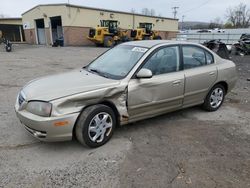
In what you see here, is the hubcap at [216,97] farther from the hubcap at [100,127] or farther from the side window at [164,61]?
the hubcap at [100,127]

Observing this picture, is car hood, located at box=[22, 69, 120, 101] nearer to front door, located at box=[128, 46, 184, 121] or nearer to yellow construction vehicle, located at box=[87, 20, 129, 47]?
front door, located at box=[128, 46, 184, 121]

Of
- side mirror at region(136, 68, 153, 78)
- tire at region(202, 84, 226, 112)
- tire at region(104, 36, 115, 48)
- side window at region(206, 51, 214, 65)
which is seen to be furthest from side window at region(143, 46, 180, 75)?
tire at region(104, 36, 115, 48)

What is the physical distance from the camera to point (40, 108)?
3.00 metres

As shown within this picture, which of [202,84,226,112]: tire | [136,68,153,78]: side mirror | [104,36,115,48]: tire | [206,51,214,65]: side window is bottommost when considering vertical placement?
[202,84,226,112]: tire

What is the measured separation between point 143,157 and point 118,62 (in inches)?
66.7

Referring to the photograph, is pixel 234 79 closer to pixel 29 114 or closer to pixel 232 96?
pixel 232 96

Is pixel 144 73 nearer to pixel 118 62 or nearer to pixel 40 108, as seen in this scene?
pixel 118 62

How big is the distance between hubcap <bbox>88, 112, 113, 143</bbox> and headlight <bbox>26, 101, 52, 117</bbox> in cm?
61

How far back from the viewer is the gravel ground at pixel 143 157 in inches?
105

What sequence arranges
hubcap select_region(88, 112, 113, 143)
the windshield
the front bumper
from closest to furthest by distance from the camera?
1. the front bumper
2. hubcap select_region(88, 112, 113, 143)
3. the windshield

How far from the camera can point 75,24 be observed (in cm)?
2548

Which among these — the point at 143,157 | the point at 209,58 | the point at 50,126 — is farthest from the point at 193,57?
the point at 50,126

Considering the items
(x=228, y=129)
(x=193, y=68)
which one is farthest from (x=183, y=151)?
(x=193, y=68)

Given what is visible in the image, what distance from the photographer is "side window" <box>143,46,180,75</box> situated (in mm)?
3807
